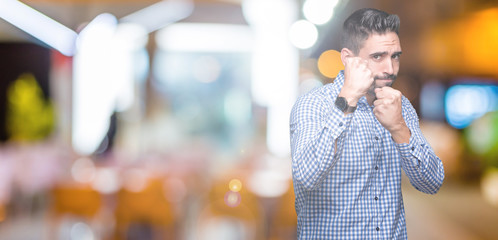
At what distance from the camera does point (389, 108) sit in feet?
2.85

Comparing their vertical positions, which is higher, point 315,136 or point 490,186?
point 315,136

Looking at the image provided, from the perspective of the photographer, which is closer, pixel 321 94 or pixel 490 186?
pixel 321 94

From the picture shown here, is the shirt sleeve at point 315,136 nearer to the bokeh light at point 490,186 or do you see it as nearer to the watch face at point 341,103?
the watch face at point 341,103

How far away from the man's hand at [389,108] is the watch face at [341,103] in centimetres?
5

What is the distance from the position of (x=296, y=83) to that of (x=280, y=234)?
150 inches

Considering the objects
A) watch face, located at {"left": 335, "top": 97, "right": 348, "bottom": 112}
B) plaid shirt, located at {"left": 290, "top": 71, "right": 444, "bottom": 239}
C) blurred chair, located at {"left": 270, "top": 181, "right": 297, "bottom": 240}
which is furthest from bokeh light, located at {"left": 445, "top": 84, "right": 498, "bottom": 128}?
watch face, located at {"left": 335, "top": 97, "right": 348, "bottom": 112}

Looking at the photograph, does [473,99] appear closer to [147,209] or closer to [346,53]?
[147,209]

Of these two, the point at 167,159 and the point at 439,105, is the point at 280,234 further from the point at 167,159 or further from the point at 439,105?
the point at 439,105

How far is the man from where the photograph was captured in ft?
2.88

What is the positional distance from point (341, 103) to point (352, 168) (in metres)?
0.13

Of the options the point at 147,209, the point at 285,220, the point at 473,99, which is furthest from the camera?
the point at 473,99

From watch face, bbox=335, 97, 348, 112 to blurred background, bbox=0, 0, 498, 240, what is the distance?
7cm

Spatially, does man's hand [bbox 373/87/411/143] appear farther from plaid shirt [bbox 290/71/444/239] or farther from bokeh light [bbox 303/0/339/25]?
bokeh light [bbox 303/0/339/25]

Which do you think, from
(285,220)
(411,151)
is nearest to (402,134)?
(411,151)
